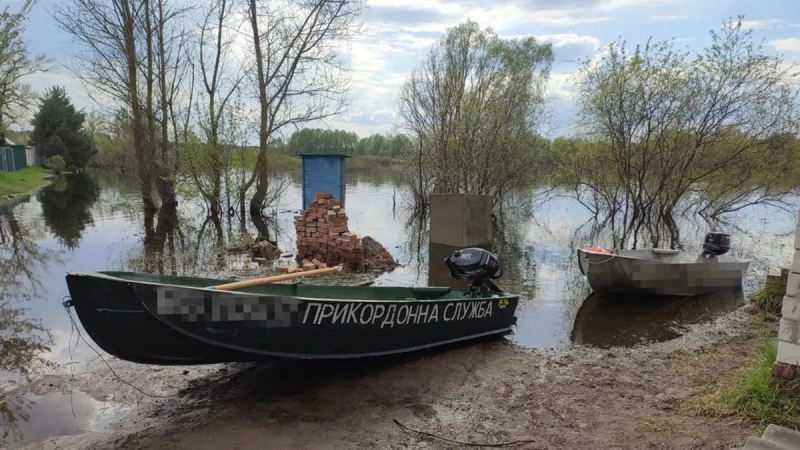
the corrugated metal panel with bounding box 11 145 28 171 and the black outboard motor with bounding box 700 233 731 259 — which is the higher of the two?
the corrugated metal panel with bounding box 11 145 28 171

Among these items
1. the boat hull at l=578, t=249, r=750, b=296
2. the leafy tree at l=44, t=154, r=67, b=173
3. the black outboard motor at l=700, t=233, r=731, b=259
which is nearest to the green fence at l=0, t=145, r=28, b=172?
the leafy tree at l=44, t=154, r=67, b=173

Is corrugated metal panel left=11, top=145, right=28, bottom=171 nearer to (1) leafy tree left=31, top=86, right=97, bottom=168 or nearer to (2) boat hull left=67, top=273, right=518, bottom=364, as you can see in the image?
(1) leafy tree left=31, top=86, right=97, bottom=168

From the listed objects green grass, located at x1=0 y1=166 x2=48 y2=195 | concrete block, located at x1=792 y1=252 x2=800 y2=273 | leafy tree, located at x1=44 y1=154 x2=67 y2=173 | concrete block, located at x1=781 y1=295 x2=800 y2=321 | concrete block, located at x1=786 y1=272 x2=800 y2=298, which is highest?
leafy tree, located at x1=44 y1=154 x2=67 y2=173

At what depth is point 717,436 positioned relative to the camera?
3.39m

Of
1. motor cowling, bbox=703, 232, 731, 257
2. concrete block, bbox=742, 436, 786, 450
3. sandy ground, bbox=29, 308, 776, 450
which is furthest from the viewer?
motor cowling, bbox=703, 232, 731, 257

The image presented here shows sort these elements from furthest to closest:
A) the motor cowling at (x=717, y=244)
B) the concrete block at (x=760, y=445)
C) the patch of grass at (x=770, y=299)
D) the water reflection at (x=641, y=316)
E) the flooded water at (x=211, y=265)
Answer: the motor cowling at (x=717, y=244) < the patch of grass at (x=770, y=299) < the water reflection at (x=641, y=316) < the flooded water at (x=211, y=265) < the concrete block at (x=760, y=445)

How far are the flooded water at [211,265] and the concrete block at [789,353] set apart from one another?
3089mm

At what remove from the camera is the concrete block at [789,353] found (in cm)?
337

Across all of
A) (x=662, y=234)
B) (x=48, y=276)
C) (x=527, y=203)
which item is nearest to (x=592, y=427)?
(x=48, y=276)

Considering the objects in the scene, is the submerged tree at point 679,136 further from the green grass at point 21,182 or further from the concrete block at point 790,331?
the green grass at point 21,182

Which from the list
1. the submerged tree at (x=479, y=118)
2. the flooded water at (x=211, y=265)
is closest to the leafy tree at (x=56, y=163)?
the flooded water at (x=211, y=265)

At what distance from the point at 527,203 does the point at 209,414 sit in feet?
74.5

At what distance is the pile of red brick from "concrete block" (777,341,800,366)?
7.84 m

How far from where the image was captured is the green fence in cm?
3553
